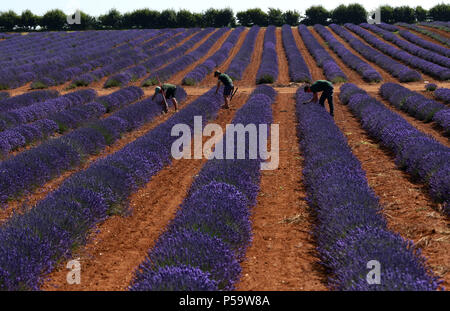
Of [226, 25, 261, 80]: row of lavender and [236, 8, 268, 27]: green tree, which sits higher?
[236, 8, 268, 27]: green tree

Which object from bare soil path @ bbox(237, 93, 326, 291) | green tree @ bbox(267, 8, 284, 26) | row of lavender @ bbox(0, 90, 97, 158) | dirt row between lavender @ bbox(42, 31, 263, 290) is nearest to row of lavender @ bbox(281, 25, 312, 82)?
row of lavender @ bbox(0, 90, 97, 158)

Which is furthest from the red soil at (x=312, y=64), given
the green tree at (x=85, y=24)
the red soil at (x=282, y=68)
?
the green tree at (x=85, y=24)

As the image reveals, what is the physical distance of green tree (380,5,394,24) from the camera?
2037 inches

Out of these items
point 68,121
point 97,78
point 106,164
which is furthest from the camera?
point 97,78

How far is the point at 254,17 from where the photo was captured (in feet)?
171

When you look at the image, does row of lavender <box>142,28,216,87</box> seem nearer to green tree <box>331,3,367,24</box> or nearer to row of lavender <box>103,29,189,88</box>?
row of lavender <box>103,29,189,88</box>

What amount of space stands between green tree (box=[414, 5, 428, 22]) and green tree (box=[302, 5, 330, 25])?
470 inches

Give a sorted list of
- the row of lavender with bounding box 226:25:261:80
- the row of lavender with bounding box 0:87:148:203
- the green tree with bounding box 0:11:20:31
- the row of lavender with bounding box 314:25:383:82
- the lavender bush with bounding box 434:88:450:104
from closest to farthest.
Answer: the row of lavender with bounding box 0:87:148:203 → the lavender bush with bounding box 434:88:450:104 → the row of lavender with bounding box 314:25:383:82 → the row of lavender with bounding box 226:25:261:80 → the green tree with bounding box 0:11:20:31

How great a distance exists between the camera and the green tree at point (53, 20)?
175 ft

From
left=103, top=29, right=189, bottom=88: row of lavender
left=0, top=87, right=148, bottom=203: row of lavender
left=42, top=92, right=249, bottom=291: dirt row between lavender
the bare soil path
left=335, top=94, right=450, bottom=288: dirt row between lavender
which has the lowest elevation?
left=42, top=92, right=249, bottom=291: dirt row between lavender

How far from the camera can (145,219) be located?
17.6 ft

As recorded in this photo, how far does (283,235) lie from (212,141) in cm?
491

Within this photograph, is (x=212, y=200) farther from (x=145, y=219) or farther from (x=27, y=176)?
(x=27, y=176)
